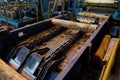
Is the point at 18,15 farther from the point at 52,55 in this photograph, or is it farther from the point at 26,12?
the point at 52,55

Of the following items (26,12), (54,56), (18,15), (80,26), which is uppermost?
(26,12)

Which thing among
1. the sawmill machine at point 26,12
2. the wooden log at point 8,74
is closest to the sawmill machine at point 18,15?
the sawmill machine at point 26,12

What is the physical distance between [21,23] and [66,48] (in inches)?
130

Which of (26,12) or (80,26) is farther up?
(26,12)

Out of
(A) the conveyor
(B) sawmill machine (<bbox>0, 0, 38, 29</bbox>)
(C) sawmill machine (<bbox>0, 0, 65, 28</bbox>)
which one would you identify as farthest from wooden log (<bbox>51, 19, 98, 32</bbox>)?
(B) sawmill machine (<bbox>0, 0, 38, 29</bbox>)

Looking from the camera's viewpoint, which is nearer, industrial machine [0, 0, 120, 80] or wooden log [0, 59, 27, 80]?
wooden log [0, 59, 27, 80]

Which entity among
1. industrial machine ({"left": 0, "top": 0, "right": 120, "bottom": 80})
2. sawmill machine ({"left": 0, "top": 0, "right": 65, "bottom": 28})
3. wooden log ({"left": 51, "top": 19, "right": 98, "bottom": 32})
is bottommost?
industrial machine ({"left": 0, "top": 0, "right": 120, "bottom": 80})

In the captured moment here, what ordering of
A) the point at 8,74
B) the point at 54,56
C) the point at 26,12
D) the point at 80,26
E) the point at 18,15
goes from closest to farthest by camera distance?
the point at 8,74 < the point at 54,56 < the point at 80,26 < the point at 18,15 < the point at 26,12

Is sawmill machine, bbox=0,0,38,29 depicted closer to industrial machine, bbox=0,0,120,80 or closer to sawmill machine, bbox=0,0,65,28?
sawmill machine, bbox=0,0,65,28

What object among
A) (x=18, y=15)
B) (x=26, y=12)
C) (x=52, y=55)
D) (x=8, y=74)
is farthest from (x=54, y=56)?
(x=26, y=12)

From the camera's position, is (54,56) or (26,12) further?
(26,12)

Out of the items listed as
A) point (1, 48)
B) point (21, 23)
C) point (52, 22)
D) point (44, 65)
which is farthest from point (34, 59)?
point (21, 23)

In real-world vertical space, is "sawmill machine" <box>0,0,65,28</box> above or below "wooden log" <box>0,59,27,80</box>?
above

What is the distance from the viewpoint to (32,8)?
6.26m
